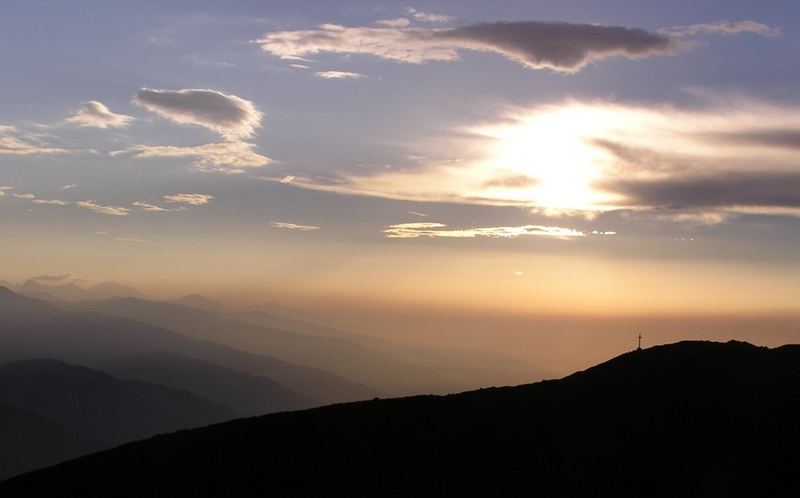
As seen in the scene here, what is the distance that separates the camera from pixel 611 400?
185 feet

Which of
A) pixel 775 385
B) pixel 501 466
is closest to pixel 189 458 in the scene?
pixel 501 466

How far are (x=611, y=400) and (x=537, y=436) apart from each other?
8529mm

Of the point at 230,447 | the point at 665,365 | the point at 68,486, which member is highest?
the point at 665,365

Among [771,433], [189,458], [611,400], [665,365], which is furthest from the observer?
[665,365]

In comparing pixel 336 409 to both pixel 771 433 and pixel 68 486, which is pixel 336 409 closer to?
pixel 68 486

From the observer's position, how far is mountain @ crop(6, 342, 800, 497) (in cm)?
4525

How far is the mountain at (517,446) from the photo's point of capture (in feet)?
148

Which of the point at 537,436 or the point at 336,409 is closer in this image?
the point at 537,436

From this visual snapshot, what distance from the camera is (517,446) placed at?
5019 cm

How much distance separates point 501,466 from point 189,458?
876 inches

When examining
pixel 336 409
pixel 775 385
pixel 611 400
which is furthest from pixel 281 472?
pixel 775 385

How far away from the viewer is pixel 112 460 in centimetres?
5300

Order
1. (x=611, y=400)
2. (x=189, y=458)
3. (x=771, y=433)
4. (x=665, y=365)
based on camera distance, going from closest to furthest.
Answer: (x=771, y=433)
(x=189, y=458)
(x=611, y=400)
(x=665, y=365)

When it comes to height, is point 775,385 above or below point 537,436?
above
